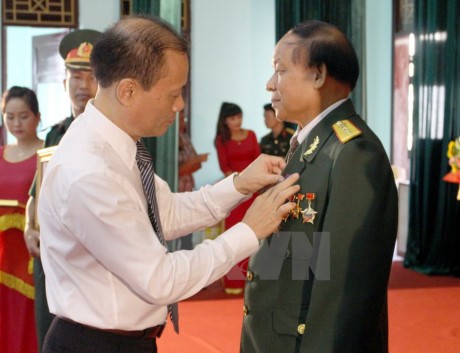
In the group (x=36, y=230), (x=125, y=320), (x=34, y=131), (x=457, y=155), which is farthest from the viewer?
(x=457, y=155)

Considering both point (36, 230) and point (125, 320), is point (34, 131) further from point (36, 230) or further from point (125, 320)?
point (125, 320)

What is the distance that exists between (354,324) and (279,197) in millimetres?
319

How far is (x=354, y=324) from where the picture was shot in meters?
1.62

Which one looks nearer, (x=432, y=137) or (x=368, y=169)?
(x=368, y=169)

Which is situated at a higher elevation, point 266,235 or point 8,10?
point 8,10

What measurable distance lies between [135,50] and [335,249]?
0.60 m

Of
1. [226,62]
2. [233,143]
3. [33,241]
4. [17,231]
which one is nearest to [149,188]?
[33,241]

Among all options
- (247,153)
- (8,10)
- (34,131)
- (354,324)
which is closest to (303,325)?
(354,324)

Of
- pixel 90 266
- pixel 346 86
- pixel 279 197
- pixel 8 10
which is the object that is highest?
pixel 8 10

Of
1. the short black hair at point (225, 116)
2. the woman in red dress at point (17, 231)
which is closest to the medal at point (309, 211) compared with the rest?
the woman in red dress at point (17, 231)

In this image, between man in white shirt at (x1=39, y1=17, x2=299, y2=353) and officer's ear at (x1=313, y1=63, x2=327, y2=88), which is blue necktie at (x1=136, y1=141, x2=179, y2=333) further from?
officer's ear at (x1=313, y1=63, x2=327, y2=88)

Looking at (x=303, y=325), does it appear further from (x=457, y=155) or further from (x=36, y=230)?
(x=457, y=155)

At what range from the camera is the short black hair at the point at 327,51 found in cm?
173

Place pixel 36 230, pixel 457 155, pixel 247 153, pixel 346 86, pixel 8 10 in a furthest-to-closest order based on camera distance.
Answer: pixel 8 10 → pixel 247 153 → pixel 457 155 → pixel 36 230 → pixel 346 86
